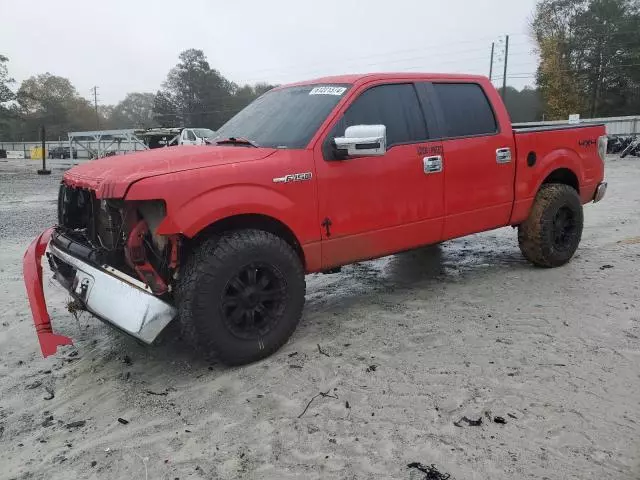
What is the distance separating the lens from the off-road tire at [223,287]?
3.17 metres

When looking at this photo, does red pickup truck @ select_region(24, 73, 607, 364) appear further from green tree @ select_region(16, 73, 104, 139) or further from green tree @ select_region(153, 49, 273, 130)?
green tree @ select_region(16, 73, 104, 139)

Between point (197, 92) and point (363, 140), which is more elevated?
point (197, 92)

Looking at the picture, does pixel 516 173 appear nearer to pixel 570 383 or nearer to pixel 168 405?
pixel 570 383

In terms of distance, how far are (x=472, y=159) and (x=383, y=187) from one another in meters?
1.03

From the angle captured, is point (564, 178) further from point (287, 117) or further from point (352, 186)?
point (287, 117)

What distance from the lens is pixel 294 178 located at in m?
3.58

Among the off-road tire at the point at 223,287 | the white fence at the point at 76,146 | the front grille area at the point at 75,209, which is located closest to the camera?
the off-road tire at the point at 223,287

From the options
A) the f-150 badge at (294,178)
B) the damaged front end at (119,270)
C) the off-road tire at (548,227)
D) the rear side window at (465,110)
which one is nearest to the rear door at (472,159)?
the rear side window at (465,110)

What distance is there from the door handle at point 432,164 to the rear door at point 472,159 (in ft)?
0.27

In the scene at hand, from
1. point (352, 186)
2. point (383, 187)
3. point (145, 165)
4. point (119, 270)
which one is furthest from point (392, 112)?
point (119, 270)

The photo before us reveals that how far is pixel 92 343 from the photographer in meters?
4.02

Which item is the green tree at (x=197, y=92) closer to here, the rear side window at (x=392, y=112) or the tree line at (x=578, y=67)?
the tree line at (x=578, y=67)

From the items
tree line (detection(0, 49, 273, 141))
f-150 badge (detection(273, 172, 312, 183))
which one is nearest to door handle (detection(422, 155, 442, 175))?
f-150 badge (detection(273, 172, 312, 183))

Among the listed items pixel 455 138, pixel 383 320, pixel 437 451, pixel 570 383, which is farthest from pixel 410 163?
pixel 437 451
